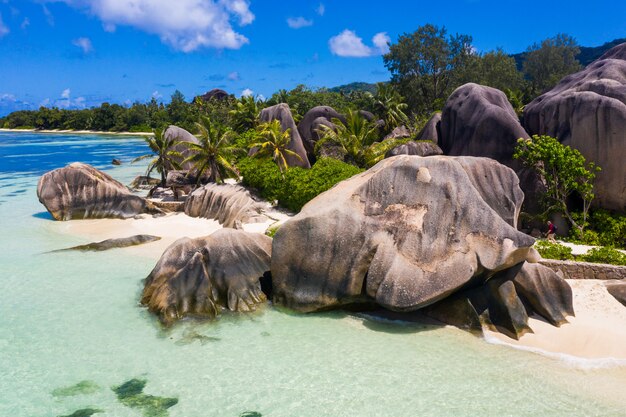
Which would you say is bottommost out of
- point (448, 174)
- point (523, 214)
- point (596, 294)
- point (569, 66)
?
point (596, 294)

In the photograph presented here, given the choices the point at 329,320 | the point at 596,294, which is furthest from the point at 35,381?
the point at 596,294

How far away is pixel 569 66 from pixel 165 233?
5397cm

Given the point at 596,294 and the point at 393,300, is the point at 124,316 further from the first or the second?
the point at 596,294

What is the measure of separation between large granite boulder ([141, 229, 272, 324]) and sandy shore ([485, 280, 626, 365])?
6.71m

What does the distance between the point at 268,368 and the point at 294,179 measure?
12886mm

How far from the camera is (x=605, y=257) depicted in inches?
578

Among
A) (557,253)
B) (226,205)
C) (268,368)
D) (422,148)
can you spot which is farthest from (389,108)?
(268,368)

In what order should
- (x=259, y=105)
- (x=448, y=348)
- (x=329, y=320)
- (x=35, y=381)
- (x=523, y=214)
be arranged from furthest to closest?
(x=259, y=105) → (x=523, y=214) → (x=329, y=320) → (x=448, y=348) → (x=35, y=381)

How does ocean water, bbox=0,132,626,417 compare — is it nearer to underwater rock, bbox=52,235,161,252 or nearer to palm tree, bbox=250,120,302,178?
underwater rock, bbox=52,235,161,252

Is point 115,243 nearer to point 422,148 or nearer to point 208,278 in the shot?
point 208,278

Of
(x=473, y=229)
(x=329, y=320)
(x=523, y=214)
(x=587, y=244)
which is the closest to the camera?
(x=473, y=229)

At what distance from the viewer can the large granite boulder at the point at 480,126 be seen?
1981 centimetres

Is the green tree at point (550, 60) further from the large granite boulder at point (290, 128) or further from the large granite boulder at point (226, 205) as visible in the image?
the large granite boulder at point (226, 205)

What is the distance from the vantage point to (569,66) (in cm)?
5747
